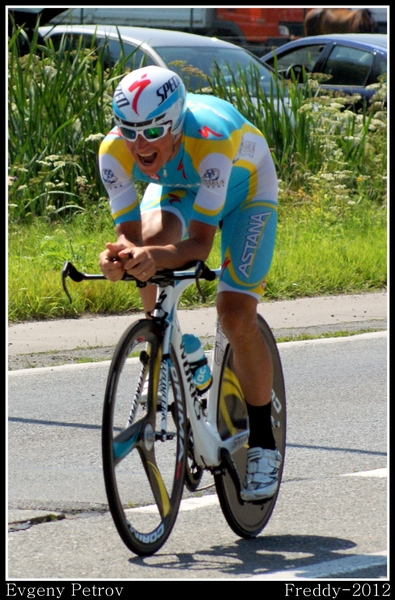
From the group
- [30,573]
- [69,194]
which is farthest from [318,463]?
[69,194]

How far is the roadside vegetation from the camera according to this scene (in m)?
11.0

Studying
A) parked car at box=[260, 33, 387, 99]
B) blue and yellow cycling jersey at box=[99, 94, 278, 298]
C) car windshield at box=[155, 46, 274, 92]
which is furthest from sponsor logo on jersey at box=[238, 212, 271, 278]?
parked car at box=[260, 33, 387, 99]

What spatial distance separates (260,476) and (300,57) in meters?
14.2

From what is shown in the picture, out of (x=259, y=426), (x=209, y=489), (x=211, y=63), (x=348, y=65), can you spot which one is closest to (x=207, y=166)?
(x=259, y=426)

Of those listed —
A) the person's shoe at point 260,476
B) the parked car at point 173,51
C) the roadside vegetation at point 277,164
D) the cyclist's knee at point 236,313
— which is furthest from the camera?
the parked car at point 173,51

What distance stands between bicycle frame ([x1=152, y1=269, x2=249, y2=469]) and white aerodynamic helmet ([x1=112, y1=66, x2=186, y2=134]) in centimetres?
56

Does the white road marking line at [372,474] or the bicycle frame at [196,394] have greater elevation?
the bicycle frame at [196,394]

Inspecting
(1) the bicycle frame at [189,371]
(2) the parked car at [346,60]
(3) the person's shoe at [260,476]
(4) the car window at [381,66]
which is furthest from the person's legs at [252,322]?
(4) the car window at [381,66]

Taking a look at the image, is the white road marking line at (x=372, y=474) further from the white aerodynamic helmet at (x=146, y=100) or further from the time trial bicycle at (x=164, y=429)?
the white aerodynamic helmet at (x=146, y=100)

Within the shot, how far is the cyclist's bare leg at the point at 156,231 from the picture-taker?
4.52 meters

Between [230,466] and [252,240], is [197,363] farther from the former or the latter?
[252,240]

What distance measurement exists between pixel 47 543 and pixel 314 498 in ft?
4.38

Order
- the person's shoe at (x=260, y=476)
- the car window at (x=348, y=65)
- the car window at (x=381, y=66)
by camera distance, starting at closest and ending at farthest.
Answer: the person's shoe at (x=260, y=476) → the car window at (x=381, y=66) → the car window at (x=348, y=65)

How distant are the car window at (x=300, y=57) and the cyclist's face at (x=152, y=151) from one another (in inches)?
463
